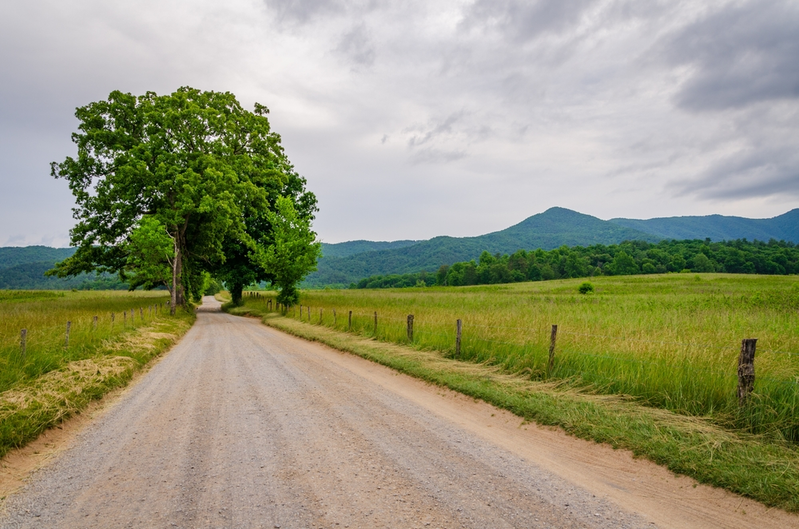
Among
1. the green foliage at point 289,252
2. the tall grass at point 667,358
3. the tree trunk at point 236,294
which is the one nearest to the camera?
the tall grass at point 667,358

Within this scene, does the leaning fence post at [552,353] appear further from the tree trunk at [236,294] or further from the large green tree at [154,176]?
the tree trunk at [236,294]

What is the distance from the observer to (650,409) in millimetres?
6699

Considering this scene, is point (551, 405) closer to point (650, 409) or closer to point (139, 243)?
point (650, 409)

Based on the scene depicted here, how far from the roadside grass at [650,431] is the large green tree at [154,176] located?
76.3 feet

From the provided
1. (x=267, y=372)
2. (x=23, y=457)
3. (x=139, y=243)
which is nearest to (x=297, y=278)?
(x=139, y=243)

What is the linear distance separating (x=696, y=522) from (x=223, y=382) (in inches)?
346

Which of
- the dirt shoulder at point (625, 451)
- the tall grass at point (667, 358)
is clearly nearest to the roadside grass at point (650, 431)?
the dirt shoulder at point (625, 451)

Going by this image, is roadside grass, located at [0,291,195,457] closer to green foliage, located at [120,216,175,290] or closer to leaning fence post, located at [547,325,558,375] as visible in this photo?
leaning fence post, located at [547,325,558,375]

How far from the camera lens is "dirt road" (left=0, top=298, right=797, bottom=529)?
152 inches

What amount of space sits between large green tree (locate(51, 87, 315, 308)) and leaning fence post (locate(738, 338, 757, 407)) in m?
27.0

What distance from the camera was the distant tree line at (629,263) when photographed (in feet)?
325

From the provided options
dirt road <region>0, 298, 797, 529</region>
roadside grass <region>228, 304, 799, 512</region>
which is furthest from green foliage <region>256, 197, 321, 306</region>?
dirt road <region>0, 298, 797, 529</region>

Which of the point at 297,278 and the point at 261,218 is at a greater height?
the point at 261,218

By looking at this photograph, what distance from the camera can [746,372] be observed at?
605cm
